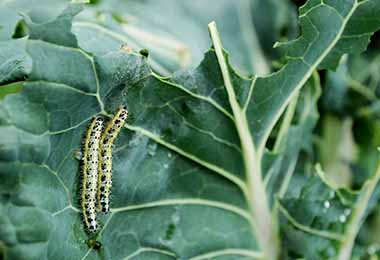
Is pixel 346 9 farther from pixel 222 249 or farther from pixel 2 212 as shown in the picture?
pixel 2 212

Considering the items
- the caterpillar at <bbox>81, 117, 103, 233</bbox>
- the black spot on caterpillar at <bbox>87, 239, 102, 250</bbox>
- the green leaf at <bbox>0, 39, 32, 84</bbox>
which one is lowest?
the black spot on caterpillar at <bbox>87, 239, 102, 250</bbox>

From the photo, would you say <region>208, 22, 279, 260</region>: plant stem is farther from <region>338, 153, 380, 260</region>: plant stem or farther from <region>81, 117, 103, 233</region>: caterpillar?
<region>81, 117, 103, 233</region>: caterpillar

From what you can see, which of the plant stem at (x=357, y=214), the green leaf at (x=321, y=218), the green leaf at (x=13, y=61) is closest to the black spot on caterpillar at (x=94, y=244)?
the green leaf at (x=13, y=61)

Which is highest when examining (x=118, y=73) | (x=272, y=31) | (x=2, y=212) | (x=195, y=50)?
(x=272, y=31)

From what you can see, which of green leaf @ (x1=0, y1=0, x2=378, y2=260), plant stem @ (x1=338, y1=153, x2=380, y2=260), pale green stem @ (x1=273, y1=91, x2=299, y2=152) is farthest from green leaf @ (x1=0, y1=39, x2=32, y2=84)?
plant stem @ (x1=338, y1=153, x2=380, y2=260)

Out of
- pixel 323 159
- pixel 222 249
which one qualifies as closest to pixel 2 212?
pixel 222 249

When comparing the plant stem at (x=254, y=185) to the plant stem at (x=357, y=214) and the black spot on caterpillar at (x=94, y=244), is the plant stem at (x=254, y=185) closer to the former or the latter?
the plant stem at (x=357, y=214)

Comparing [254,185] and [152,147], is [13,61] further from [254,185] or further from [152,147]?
[254,185]
